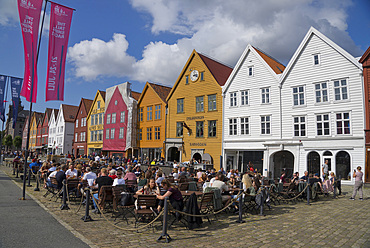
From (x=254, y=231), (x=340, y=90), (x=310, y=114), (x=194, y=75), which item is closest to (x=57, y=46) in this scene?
(x=254, y=231)

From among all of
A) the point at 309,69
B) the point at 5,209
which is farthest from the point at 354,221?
the point at 309,69

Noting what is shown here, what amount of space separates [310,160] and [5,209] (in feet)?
69.7

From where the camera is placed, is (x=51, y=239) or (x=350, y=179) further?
(x=350, y=179)

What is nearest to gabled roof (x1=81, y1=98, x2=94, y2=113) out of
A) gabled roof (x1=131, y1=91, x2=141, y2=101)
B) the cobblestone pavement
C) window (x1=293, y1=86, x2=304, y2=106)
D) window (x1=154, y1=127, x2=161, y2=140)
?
gabled roof (x1=131, y1=91, x2=141, y2=101)

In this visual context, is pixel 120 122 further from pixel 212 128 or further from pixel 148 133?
pixel 212 128

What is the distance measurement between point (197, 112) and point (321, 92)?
42.9 feet

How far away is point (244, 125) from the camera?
87.9ft

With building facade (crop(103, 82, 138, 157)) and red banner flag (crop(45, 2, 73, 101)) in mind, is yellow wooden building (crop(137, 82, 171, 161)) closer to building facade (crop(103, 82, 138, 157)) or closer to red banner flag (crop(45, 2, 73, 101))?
building facade (crop(103, 82, 138, 157))

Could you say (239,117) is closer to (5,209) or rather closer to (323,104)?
(323,104)

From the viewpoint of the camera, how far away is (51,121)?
66812 millimetres

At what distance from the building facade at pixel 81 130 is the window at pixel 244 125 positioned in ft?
112

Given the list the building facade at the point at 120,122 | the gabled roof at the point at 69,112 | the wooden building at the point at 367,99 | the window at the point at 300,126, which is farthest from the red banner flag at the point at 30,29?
the gabled roof at the point at 69,112

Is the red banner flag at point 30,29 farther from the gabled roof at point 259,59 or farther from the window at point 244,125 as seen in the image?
the gabled roof at point 259,59

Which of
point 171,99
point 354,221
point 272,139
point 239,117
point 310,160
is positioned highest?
point 171,99
